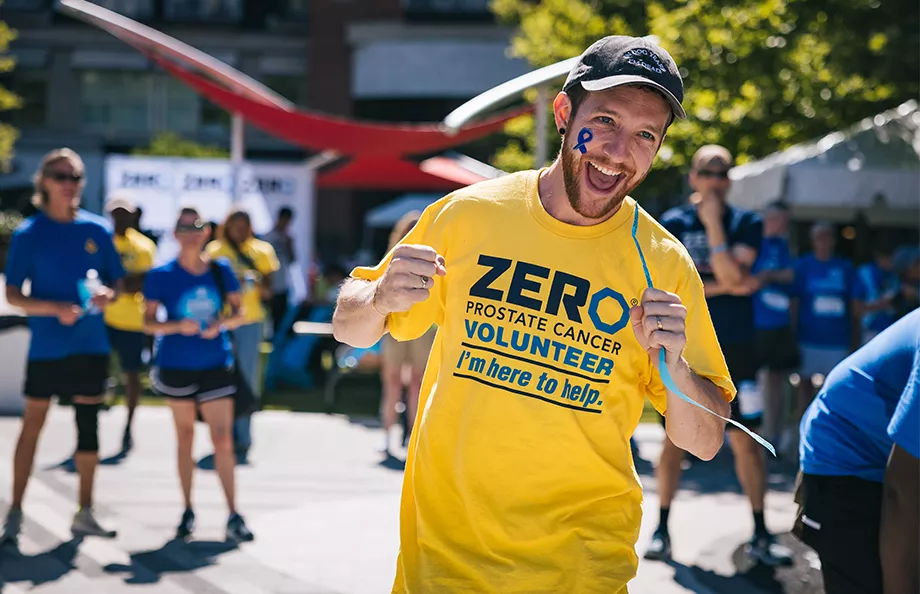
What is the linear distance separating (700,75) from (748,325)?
859 centimetres

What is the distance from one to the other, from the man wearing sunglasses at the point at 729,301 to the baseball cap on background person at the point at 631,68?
12.9 ft

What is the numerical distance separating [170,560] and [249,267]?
134 inches

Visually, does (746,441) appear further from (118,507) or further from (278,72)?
(278,72)

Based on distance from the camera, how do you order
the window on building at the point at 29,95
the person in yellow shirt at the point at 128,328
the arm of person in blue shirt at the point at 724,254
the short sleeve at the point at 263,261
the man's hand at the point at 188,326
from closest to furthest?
the arm of person in blue shirt at the point at 724,254, the man's hand at the point at 188,326, the short sleeve at the point at 263,261, the person in yellow shirt at the point at 128,328, the window on building at the point at 29,95

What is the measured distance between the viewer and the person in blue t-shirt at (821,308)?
34.4ft

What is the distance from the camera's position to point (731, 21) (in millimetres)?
13750

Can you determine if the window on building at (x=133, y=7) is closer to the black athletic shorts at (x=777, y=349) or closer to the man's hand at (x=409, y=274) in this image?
the black athletic shorts at (x=777, y=349)

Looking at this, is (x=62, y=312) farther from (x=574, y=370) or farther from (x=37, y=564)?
(x=574, y=370)

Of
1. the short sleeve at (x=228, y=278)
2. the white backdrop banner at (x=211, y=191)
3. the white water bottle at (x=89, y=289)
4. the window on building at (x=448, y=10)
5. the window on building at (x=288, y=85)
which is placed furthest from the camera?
the window on building at (x=288, y=85)

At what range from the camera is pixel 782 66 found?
45.3 feet

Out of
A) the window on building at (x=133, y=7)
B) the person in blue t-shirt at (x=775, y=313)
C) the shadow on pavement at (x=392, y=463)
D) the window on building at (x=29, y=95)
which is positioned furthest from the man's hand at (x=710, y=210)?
the window on building at (x=29, y=95)

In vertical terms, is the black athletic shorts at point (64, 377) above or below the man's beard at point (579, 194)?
below

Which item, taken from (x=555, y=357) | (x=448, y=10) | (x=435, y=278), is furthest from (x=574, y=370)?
(x=448, y=10)

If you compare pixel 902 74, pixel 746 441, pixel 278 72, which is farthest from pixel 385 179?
pixel 278 72
